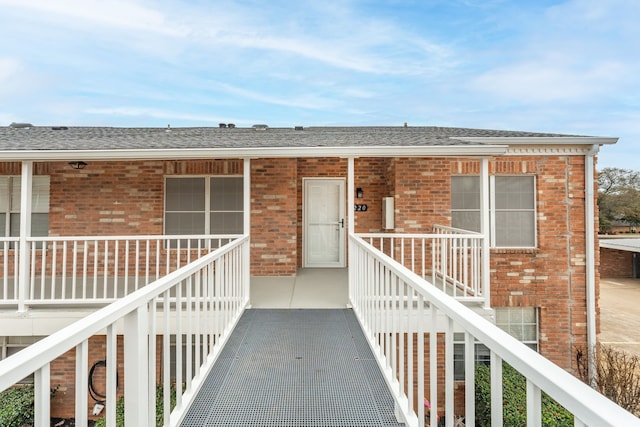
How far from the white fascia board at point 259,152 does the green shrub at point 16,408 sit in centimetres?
392

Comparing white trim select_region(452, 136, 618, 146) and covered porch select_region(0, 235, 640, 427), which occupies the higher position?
white trim select_region(452, 136, 618, 146)

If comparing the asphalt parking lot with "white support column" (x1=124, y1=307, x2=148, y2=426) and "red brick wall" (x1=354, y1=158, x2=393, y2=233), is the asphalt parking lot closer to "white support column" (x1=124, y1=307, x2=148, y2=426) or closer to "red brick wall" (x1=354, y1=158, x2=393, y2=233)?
"red brick wall" (x1=354, y1=158, x2=393, y2=233)

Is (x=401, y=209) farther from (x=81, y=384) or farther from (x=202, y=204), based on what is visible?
(x=81, y=384)

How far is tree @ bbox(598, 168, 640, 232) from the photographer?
2720 centimetres

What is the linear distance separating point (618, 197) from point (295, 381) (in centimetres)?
3573

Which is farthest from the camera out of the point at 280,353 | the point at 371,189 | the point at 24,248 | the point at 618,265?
the point at 618,265

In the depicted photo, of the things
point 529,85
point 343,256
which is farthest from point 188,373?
point 529,85

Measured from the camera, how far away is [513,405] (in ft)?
16.6

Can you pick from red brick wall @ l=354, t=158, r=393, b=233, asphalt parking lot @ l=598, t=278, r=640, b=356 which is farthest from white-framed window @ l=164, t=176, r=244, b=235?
asphalt parking lot @ l=598, t=278, r=640, b=356

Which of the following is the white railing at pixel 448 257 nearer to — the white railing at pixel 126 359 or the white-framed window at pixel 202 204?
the white-framed window at pixel 202 204

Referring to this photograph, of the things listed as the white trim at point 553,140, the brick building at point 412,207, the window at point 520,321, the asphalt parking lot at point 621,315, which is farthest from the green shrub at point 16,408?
the asphalt parking lot at point 621,315

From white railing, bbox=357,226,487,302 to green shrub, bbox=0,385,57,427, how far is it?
6251 mm

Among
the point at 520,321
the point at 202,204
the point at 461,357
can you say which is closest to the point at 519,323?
the point at 520,321

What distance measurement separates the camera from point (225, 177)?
7.54 m
